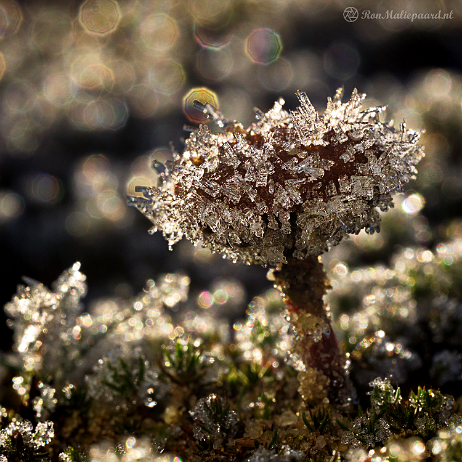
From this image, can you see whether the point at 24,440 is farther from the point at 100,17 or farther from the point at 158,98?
the point at 100,17

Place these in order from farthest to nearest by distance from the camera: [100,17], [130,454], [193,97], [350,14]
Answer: [100,17] → [350,14] → [193,97] → [130,454]

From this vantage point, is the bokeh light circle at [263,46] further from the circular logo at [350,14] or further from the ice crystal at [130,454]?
the ice crystal at [130,454]


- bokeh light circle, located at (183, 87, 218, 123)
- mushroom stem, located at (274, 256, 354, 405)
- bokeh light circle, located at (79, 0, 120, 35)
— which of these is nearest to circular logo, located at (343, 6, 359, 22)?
bokeh light circle, located at (183, 87, 218, 123)

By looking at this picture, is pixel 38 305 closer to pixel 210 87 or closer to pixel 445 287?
pixel 445 287

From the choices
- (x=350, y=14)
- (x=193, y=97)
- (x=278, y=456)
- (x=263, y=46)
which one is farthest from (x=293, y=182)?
(x=350, y=14)

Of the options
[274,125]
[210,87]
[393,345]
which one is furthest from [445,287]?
[210,87]

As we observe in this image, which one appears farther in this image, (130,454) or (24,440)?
(24,440)
